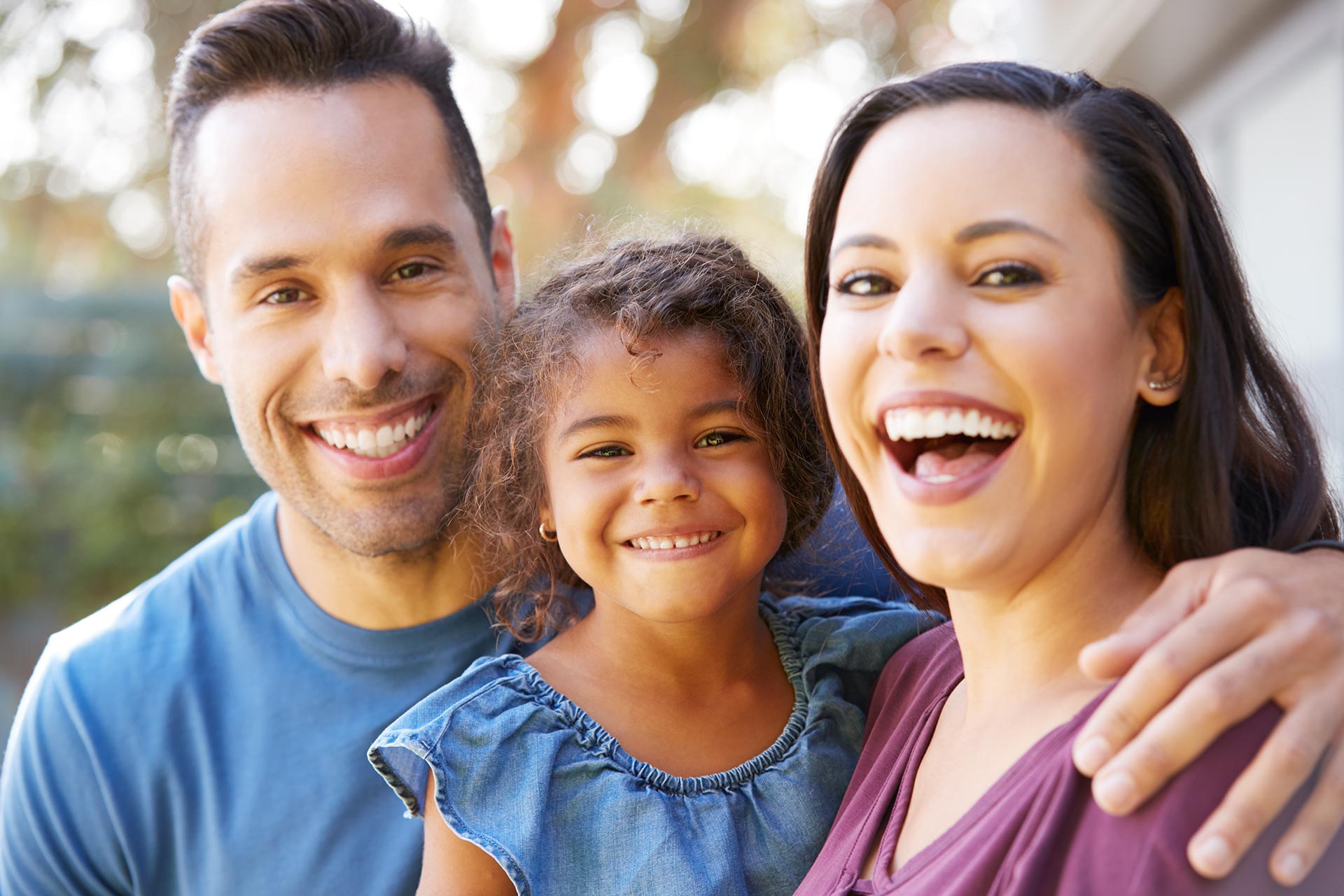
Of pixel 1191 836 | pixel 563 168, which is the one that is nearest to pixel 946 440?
pixel 1191 836

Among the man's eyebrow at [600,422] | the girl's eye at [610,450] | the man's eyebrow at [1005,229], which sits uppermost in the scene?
the man's eyebrow at [1005,229]

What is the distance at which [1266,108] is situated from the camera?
4.51 meters

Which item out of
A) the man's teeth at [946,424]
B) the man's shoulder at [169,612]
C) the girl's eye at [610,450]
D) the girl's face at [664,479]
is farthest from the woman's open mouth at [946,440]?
the man's shoulder at [169,612]

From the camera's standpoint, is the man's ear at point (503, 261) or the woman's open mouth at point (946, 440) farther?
the man's ear at point (503, 261)

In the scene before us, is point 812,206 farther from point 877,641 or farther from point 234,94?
point 234,94

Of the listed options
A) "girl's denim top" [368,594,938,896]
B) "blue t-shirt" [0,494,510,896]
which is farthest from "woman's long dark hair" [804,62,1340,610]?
"blue t-shirt" [0,494,510,896]

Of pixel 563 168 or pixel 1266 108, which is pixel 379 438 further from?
pixel 563 168

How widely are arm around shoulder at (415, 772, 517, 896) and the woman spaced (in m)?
0.59

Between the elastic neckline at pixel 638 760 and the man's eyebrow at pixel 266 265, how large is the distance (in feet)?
3.00

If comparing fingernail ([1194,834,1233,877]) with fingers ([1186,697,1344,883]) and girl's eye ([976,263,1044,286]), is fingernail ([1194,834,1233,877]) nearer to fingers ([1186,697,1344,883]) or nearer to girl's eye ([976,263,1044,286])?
fingers ([1186,697,1344,883])

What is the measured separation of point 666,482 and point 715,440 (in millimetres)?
158

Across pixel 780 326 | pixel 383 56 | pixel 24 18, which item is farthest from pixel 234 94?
pixel 24 18

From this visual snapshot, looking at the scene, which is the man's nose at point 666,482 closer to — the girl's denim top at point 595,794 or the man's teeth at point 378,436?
the girl's denim top at point 595,794

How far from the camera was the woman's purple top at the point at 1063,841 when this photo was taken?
4.20ft
